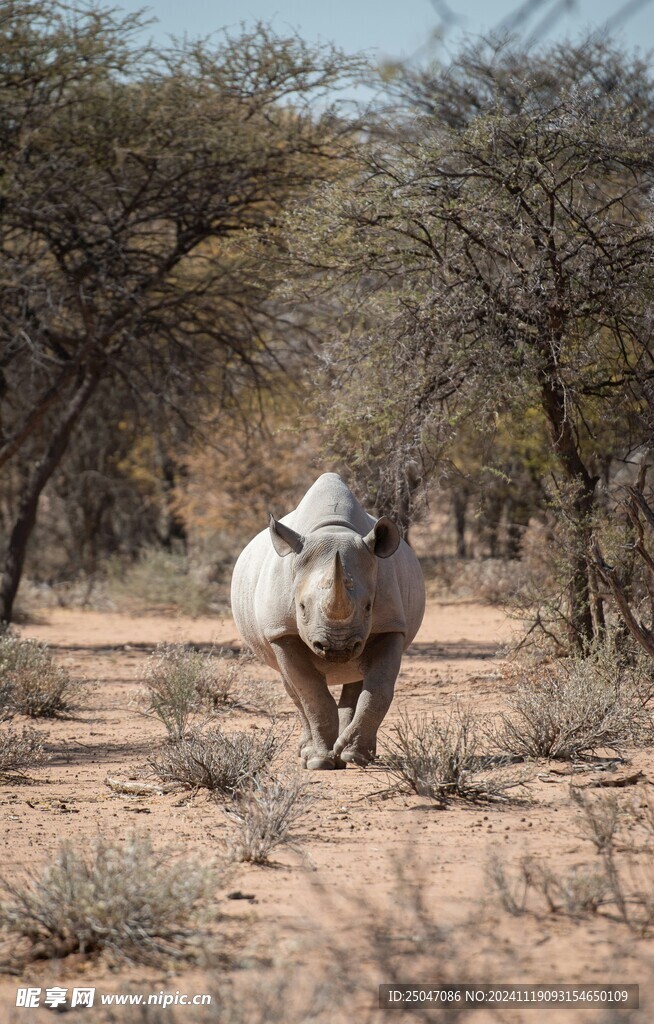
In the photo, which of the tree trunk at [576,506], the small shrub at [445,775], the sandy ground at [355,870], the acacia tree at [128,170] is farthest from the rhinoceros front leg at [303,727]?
the acacia tree at [128,170]

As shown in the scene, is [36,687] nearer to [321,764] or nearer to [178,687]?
[178,687]

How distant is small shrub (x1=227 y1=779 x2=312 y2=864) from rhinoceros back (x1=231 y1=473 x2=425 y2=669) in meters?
1.62

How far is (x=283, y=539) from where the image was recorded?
7176 mm

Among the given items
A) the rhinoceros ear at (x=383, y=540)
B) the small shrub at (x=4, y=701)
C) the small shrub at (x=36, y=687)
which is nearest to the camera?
the rhinoceros ear at (x=383, y=540)

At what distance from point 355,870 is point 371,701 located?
2.02 metres

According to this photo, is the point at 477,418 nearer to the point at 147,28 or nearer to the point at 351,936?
the point at 351,936

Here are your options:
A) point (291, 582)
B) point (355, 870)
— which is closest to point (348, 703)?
point (291, 582)

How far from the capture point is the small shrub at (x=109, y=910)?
4195mm

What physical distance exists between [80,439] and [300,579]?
1811 centimetres

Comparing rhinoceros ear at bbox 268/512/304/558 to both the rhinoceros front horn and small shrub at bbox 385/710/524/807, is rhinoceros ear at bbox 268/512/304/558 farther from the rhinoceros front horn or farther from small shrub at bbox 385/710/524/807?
small shrub at bbox 385/710/524/807

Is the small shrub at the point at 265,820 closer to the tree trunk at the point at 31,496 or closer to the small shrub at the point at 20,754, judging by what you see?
the small shrub at the point at 20,754

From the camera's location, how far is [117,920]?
423cm

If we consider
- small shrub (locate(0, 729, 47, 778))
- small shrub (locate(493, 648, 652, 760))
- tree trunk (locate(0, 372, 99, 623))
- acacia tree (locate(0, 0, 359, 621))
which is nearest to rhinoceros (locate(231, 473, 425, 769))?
small shrub (locate(493, 648, 652, 760))

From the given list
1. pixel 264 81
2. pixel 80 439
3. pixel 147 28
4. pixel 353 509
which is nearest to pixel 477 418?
pixel 353 509
